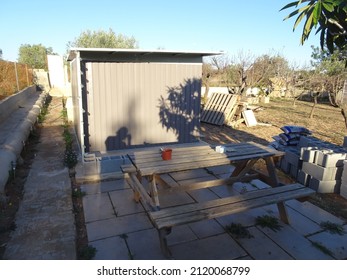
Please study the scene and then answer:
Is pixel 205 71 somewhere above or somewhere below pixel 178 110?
above

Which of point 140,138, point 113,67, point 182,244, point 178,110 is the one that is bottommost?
point 182,244

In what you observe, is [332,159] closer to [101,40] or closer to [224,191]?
A: [224,191]

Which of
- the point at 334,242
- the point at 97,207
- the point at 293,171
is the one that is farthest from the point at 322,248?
the point at 97,207

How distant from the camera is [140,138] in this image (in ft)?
20.0

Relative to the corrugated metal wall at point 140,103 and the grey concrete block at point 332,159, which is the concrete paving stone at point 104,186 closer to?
the corrugated metal wall at point 140,103

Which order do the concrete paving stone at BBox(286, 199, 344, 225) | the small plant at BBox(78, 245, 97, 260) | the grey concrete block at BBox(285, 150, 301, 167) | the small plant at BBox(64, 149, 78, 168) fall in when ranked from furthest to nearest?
1. the small plant at BBox(64, 149, 78, 168)
2. the grey concrete block at BBox(285, 150, 301, 167)
3. the concrete paving stone at BBox(286, 199, 344, 225)
4. the small plant at BBox(78, 245, 97, 260)

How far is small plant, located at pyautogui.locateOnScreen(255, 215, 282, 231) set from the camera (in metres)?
3.42

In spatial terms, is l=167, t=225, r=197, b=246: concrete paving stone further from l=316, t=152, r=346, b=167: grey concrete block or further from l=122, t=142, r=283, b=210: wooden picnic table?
l=316, t=152, r=346, b=167: grey concrete block

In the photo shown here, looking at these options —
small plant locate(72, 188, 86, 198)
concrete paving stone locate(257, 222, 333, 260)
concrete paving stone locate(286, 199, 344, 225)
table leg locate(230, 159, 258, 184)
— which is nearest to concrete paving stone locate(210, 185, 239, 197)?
table leg locate(230, 159, 258, 184)

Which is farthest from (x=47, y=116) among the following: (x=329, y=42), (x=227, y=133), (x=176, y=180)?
(x=329, y=42)

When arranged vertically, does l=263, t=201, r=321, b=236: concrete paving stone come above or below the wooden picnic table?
below

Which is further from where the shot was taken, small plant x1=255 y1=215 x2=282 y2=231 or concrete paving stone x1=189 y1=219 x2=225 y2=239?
small plant x1=255 y1=215 x2=282 y2=231
